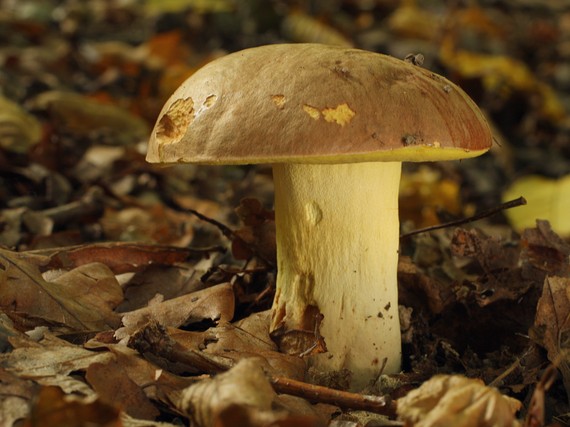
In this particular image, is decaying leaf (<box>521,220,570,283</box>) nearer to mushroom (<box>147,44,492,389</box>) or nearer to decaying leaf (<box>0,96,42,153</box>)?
mushroom (<box>147,44,492,389</box>)

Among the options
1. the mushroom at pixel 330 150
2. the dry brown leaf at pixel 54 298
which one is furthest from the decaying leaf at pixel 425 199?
the dry brown leaf at pixel 54 298

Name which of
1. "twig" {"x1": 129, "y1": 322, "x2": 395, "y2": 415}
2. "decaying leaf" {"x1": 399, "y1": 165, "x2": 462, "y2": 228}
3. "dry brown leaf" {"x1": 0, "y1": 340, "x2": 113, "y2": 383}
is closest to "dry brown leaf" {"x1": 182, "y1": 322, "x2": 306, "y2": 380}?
"twig" {"x1": 129, "y1": 322, "x2": 395, "y2": 415}

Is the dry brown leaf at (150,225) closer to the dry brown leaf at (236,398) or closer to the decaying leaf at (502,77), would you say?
the dry brown leaf at (236,398)

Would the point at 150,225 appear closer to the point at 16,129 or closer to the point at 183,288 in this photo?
the point at 16,129

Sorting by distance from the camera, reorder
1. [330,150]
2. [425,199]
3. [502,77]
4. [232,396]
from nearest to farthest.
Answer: [232,396] → [330,150] → [425,199] → [502,77]

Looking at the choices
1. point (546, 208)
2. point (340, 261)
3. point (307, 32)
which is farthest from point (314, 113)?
point (307, 32)
